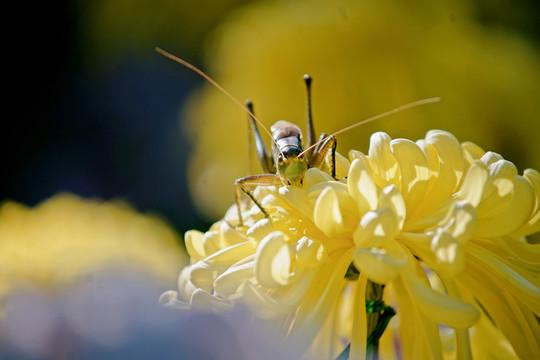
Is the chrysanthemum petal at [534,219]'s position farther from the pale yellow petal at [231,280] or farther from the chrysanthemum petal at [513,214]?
the pale yellow petal at [231,280]

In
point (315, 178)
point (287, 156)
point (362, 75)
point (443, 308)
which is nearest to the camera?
point (443, 308)

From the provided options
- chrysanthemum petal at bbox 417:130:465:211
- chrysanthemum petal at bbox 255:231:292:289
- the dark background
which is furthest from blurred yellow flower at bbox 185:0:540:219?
chrysanthemum petal at bbox 255:231:292:289

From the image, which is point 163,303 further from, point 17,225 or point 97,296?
point 17,225

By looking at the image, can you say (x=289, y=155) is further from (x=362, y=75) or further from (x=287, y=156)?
(x=362, y=75)

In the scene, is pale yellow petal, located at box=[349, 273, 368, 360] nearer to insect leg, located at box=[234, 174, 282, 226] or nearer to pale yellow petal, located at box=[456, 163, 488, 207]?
pale yellow petal, located at box=[456, 163, 488, 207]

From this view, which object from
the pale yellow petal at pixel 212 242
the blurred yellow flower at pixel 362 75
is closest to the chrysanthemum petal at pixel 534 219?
the pale yellow petal at pixel 212 242

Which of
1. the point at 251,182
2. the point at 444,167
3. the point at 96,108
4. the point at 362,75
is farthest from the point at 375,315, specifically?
the point at 96,108

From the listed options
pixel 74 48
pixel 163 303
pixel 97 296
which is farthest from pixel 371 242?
pixel 74 48
